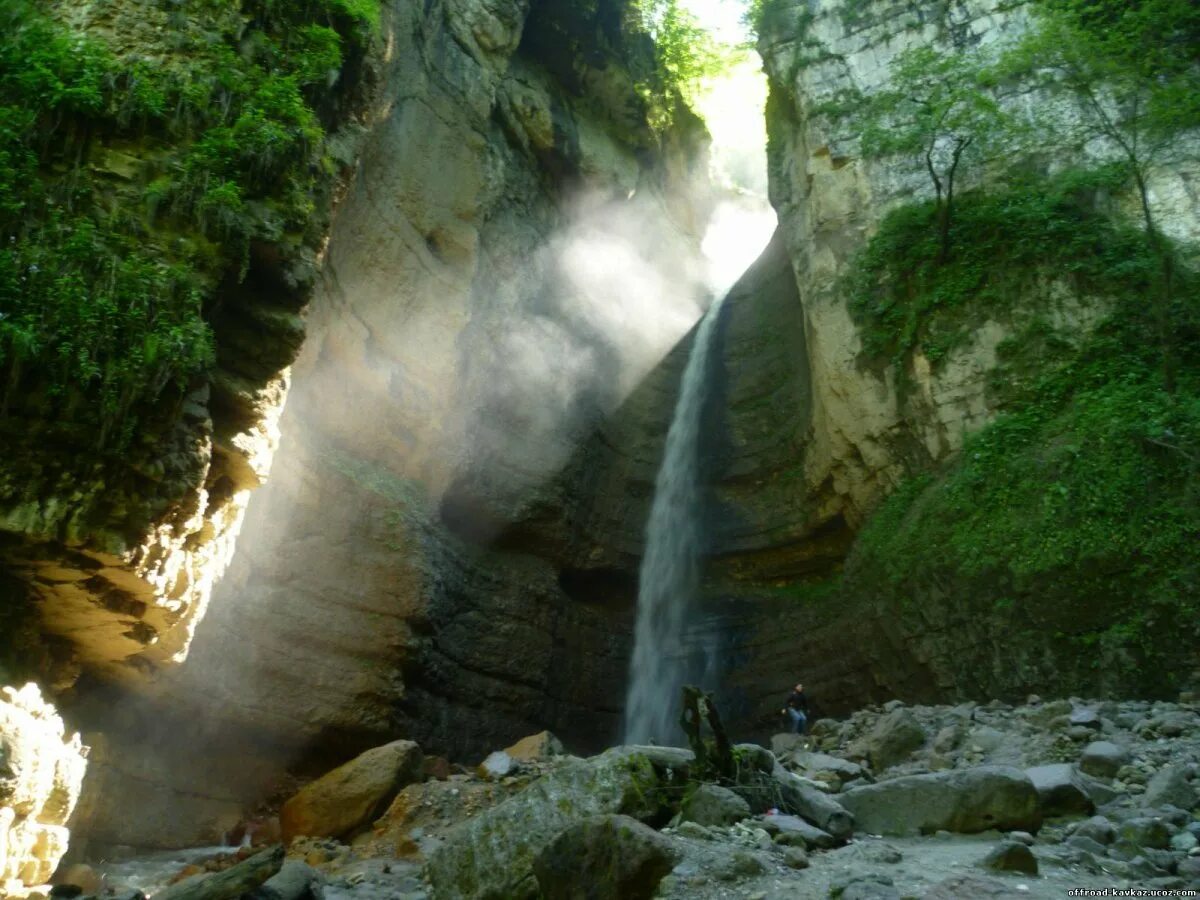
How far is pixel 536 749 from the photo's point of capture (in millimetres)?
11844

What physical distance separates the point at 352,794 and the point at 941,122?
1492 cm

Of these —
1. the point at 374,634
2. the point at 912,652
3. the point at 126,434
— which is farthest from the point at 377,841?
the point at 912,652

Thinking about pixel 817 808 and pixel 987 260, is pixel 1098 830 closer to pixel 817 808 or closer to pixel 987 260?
pixel 817 808

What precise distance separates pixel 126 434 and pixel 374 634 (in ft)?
20.1

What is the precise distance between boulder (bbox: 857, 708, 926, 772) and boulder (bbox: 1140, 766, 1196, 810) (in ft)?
12.1

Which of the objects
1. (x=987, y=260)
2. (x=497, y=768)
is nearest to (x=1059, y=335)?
(x=987, y=260)

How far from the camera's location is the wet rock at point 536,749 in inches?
457

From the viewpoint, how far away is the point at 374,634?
13391mm

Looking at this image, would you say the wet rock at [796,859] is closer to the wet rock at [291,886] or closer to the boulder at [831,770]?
the boulder at [831,770]

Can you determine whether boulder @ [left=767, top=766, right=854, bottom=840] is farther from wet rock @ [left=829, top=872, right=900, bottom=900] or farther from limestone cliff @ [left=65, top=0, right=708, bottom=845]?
limestone cliff @ [left=65, top=0, right=708, bottom=845]

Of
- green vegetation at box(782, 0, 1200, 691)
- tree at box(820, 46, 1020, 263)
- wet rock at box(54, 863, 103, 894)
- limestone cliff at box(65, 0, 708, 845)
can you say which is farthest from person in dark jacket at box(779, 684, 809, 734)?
wet rock at box(54, 863, 103, 894)

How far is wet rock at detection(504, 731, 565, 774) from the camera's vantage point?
Result: 38.1 ft

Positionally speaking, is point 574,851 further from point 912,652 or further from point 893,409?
point 893,409

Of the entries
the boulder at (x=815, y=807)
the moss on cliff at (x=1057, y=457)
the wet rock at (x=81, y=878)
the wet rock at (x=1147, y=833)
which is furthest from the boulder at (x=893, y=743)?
the wet rock at (x=81, y=878)
